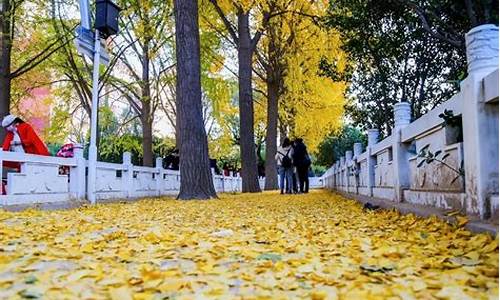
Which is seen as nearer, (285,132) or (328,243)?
(328,243)

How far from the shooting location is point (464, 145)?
132 inches

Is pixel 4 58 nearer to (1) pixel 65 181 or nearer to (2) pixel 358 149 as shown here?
(1) pixel 65 181

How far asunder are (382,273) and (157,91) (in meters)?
15.3

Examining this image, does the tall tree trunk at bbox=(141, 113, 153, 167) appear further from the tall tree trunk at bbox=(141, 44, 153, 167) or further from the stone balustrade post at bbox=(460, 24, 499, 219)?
the stone balustrade post at bbox=(460, 24, 499, 219)

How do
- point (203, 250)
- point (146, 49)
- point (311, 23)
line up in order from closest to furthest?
point (203, 250), point (311, 23), point (146, 49)

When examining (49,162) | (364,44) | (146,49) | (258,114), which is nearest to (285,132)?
(258,114)

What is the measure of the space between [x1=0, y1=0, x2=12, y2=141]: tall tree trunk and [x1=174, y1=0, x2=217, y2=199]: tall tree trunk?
4689 mm

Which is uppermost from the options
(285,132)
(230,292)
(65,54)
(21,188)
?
(65,54)

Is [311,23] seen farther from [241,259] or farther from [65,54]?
[241,259]

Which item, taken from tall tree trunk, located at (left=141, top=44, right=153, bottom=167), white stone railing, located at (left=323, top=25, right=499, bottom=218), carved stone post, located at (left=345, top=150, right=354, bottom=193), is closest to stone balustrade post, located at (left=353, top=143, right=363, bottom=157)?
carved stone post, located at (left=345, top=150, right=354, bottom=193)

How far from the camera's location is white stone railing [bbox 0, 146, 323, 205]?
6270 millimetres

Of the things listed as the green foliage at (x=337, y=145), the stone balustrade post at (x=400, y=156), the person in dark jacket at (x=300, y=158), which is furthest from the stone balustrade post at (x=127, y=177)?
the green foliage at (x=337, y=145)

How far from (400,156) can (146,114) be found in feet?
36.8

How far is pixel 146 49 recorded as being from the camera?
14859mm
